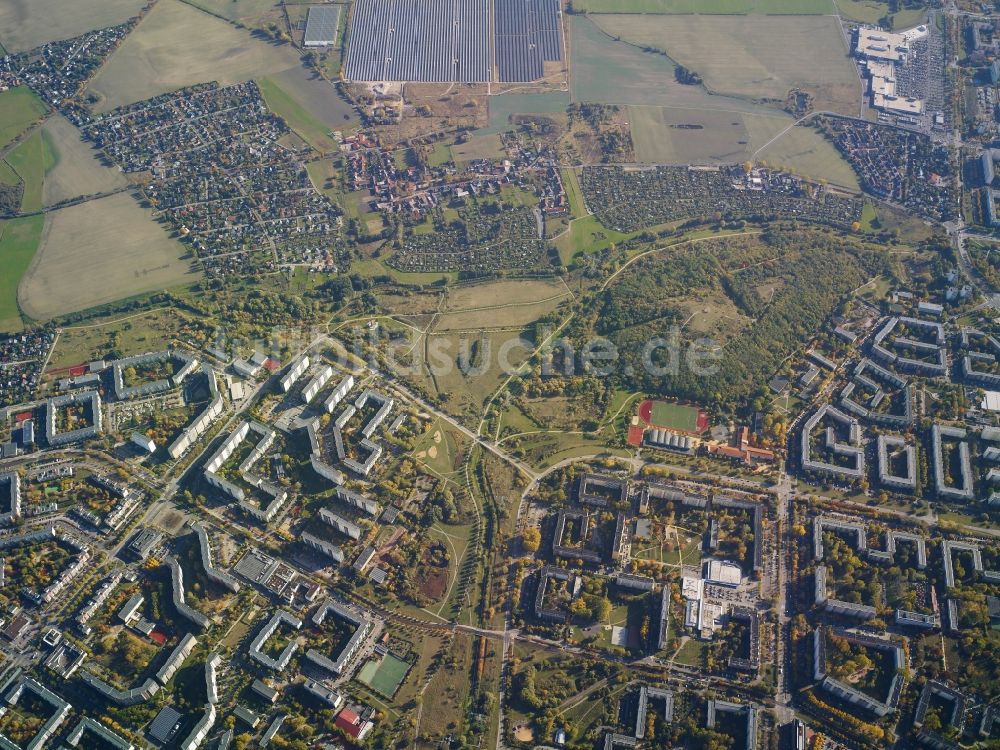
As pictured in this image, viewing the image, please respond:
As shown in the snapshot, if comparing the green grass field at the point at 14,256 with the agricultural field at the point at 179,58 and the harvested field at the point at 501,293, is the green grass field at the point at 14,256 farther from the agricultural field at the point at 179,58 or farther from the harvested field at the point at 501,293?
the harvested field at the point at 501,293

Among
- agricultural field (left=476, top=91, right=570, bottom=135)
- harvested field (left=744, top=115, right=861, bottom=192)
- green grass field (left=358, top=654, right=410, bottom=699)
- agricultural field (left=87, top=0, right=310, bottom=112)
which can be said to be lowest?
green grass field (left=358, top=654, right=410, bottom=699)

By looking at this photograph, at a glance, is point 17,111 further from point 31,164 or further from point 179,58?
point 179,58

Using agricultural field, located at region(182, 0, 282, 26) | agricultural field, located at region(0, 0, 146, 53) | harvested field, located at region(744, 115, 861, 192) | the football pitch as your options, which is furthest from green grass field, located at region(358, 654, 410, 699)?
agricultural field, located at region(0, 0, 146, 53)

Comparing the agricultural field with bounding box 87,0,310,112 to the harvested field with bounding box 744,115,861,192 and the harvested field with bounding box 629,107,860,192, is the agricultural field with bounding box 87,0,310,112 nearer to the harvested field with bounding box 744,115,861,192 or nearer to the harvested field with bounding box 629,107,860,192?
the harvested field with bounding box 629,107,860,192

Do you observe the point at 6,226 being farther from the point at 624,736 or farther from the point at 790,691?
the point at 790,691

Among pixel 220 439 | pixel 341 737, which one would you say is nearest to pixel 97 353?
pixel 220 439
